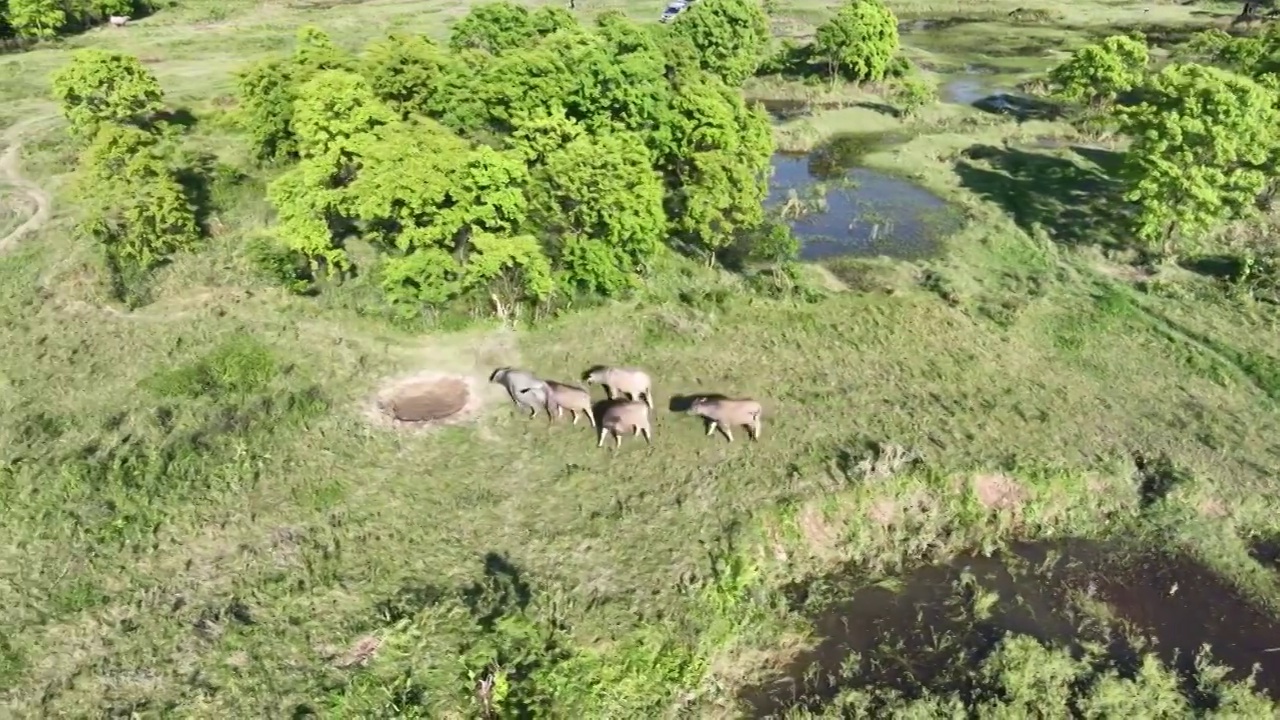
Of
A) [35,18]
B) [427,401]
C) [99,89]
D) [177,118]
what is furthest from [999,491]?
[35,18]

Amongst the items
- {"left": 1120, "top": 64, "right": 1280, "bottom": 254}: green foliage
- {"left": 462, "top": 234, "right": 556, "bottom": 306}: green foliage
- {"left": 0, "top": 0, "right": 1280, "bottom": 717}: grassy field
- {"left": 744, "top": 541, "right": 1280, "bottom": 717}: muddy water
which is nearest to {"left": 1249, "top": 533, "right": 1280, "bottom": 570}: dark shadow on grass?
{"left": 0, "top": 0, "right": 1280, "bottom": 717}: grassy field

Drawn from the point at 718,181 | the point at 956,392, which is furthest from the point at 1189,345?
the point at 718,181

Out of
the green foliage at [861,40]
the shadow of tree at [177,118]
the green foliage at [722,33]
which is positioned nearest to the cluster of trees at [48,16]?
the shadow of tree at [177,118]

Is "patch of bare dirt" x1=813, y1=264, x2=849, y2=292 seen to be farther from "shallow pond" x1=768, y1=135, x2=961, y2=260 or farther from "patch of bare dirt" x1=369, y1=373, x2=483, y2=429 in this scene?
"patch of bare dirt" x1=369, y1=373, x2=483, y2=429

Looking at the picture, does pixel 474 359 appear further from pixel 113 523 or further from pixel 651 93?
pixel 651 93

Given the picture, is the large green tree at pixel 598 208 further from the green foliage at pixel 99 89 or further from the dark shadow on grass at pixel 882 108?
the dark shadow on grass at pixel 882 108
